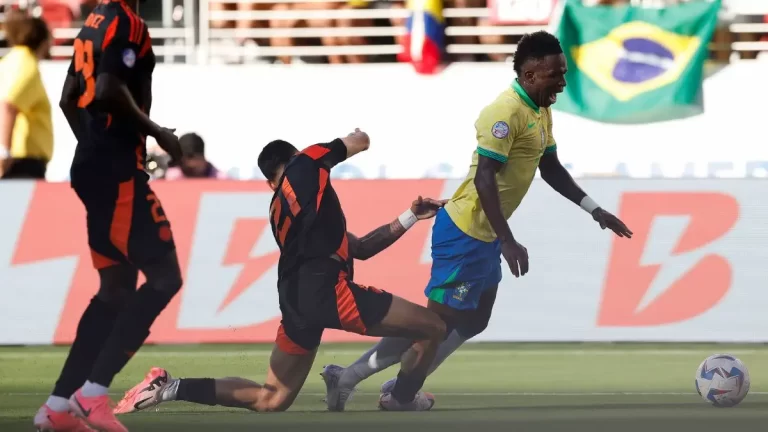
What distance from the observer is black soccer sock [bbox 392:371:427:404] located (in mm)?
8195

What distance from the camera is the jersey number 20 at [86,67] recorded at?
267 inches

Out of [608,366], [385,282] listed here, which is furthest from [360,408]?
[385,282]

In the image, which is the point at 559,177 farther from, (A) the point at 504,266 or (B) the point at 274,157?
(A) the point at 504,266

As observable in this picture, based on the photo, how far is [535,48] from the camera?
8.00m

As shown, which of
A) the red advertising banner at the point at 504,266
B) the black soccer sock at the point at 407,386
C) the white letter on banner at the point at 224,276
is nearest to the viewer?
the black soccer sock at the point at 407,386

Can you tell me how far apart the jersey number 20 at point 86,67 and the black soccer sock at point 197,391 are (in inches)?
65.8

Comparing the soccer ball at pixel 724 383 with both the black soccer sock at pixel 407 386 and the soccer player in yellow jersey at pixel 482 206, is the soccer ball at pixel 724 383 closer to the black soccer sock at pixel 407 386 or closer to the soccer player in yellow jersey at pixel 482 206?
the soccer player in yellow jersey at pixel 482 206

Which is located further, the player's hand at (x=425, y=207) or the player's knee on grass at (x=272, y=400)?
the player's hand at (x=425, y=207)

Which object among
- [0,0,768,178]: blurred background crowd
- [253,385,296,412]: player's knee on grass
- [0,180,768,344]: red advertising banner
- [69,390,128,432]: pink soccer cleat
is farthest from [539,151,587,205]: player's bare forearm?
[0,0,768,178]: blurred background crowd

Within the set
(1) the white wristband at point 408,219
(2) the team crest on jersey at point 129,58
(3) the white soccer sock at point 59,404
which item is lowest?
(3) the white soccer sock at point 59,404

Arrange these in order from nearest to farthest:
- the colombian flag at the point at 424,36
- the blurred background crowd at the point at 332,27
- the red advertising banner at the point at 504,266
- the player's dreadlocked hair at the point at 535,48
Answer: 1. the player's dreadlocked hair at the point at 535,48
2. the red advertising banner at the point at 504,266
3. the blurred background crowd at the point at 332,27
4. the colombian flag at the point at 424,36

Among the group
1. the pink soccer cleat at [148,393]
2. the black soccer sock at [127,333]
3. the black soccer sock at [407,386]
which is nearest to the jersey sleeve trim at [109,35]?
the black soccer sock at [127,333]

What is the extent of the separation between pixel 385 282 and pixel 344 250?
4253 millimetres

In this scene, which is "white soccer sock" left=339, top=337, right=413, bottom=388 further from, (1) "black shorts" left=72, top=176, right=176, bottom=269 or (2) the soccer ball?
(1) "black shorts" left=72, top=176, right=176, bottom=269
